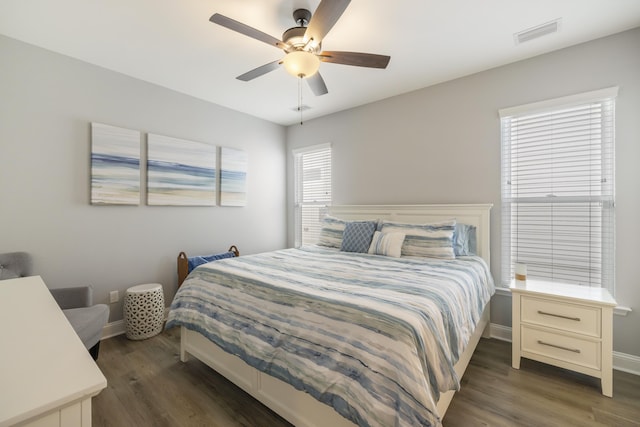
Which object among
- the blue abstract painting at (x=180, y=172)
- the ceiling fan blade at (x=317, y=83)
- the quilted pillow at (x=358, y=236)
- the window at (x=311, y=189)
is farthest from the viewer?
the window at (x=311, y=189)

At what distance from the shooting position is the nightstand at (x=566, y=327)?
1.96m

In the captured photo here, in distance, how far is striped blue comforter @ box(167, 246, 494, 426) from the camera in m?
1.19

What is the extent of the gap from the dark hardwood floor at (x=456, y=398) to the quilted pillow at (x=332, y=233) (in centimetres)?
174

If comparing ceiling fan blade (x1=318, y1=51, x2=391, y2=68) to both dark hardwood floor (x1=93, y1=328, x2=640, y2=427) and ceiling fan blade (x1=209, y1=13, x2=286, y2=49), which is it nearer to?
ceiling fan blade (x1=209, y1=13, x2=286, y2=49)

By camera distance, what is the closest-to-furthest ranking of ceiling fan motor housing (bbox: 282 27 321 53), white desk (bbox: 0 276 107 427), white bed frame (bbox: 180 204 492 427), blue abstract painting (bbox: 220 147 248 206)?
white desk (bbox: 0 276 107 427)
white bed frame (bbox: 180 204 492 427)
ceiling fan motor housing (bbox: 282 27 321 53)
blue abstract painting (bbox: 220 147 248 206)

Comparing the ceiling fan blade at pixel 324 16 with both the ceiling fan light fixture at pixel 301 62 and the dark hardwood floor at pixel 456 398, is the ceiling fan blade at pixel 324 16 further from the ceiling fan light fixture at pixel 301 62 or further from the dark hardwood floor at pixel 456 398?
the dark hardwood floor at pixel 456 398

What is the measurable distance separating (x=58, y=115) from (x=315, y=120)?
3.02m

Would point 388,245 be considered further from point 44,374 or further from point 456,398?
point 44,374

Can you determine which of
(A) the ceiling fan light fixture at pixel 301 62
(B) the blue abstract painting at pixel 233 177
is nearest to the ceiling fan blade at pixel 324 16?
(A) the ceiling fan light fixture at pixel 301 62

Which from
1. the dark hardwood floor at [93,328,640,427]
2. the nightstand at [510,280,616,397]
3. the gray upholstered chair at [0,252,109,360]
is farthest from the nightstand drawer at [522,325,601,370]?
the gray upholstered chair at [0,252,109,360]

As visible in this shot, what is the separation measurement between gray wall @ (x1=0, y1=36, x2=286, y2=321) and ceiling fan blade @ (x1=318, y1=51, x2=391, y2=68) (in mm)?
2209

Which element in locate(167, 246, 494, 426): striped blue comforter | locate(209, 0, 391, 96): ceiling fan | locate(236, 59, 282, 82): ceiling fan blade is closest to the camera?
locate(167, 246, 494, 426): striped blue comforter

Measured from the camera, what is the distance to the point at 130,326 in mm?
2750

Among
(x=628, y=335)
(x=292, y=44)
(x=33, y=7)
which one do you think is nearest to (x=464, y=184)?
(x=628, y=335)
